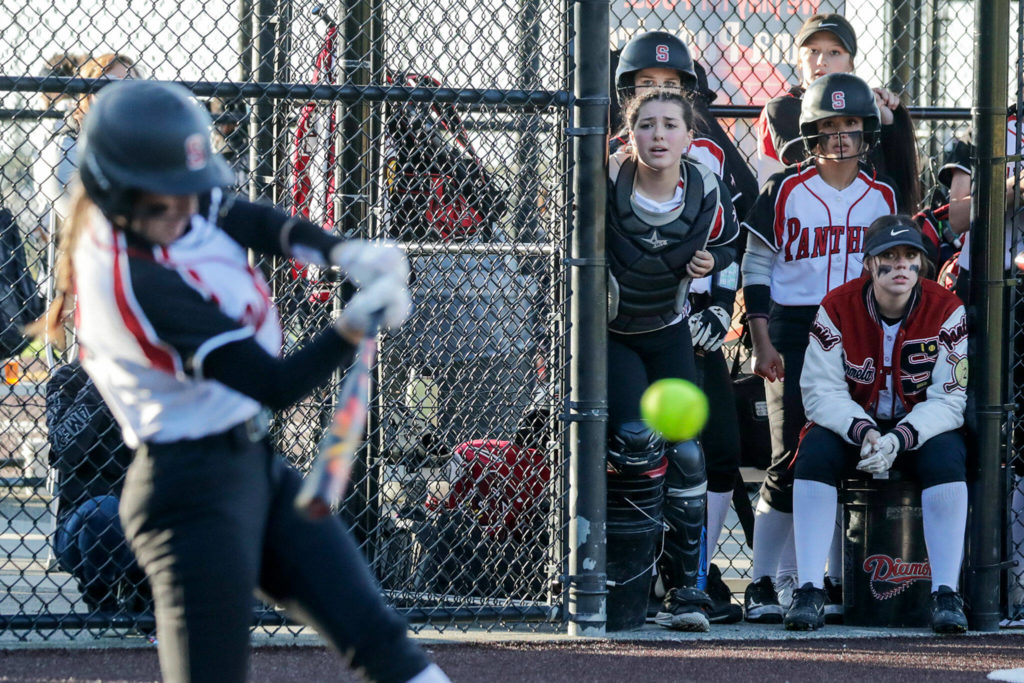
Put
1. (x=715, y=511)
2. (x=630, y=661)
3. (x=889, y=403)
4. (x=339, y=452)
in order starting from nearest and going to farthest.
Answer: (x=339, y=452)
(x=630, y=661)
(x=889, y=403)
(x=715, y=511)

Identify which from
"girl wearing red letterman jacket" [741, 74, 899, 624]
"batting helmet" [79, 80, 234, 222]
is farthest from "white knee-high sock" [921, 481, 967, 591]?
"batting helmet" [79, 80, 234, 222]

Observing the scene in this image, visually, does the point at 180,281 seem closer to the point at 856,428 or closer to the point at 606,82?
the point at 606,82

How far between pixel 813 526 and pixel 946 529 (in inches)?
18.0

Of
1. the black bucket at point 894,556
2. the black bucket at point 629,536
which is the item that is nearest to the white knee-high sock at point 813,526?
the black bucket at point 894,556

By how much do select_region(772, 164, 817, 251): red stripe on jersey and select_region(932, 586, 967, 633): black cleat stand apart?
144cm

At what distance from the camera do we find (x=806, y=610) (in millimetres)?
4512

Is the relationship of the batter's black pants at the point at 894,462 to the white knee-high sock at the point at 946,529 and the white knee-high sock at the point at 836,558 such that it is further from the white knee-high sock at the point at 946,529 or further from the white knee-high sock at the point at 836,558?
the white knee-high sock at the point at 836,558

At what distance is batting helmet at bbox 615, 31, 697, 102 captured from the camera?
16.2 feet

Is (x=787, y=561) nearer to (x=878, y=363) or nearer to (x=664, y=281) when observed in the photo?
(x=878, y=363)

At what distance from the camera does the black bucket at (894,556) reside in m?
4.64

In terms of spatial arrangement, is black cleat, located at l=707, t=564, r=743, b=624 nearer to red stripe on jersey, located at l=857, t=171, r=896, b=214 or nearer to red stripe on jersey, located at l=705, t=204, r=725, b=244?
red stripe on jersey, located at l=705, t=204, r=725, b=244

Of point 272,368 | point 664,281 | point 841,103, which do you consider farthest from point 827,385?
point 272,368

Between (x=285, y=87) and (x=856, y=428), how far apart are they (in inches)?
91.1

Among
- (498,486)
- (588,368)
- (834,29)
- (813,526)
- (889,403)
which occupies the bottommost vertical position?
(813,526)
